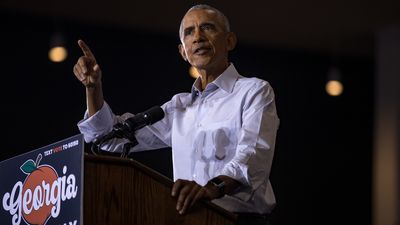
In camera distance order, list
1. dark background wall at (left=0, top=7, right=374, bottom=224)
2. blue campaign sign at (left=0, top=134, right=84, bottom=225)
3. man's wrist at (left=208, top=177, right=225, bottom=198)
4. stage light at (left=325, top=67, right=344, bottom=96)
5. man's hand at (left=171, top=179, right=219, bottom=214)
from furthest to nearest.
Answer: stage light at (left=325, top=67, right=344, bottom=96)
dark background wall at (left=0, top=7, right=374, bottom=224)
man's wrist at (left=208, top=177, right=225, bottom=198)
man's hand at (left=171, top=179, right=219, bottom=214)
blue campaign sign at (left=0, top=134, right=84, bottom=225)

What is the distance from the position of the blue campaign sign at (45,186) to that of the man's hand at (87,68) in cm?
40

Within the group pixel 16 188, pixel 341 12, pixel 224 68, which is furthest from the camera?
pixel 341 12

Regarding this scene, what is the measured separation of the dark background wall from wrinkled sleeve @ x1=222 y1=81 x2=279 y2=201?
4.13m

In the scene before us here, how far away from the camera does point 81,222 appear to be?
164cm

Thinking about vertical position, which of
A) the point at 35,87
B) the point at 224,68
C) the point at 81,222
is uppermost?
the point at 35,87

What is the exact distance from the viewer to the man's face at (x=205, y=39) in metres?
2.42

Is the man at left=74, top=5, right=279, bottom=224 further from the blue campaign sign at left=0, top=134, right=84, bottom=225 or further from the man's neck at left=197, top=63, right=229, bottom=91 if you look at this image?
the blue campaign sign at left=0, top=134, right=84, bottom=225

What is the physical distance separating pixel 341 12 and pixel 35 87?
2.70m

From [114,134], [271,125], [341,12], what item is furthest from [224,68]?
[341,12]

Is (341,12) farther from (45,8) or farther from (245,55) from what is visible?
(45,8)

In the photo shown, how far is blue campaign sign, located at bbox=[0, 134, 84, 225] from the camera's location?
167 cm

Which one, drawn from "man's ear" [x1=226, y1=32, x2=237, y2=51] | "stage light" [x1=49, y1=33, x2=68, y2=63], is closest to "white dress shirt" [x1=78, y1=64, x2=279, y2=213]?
"man's ear" [x1=226, y1=32, x2=237, y2=51]

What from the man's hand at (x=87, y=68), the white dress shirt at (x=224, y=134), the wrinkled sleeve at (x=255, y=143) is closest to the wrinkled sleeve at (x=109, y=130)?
the white dress shirt at (x=224, y=134)

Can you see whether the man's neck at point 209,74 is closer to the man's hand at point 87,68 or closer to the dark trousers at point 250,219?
the man's hand at point 87,68
